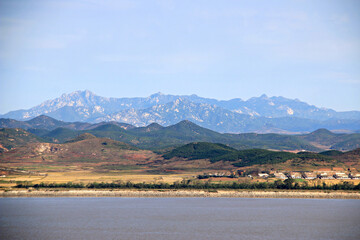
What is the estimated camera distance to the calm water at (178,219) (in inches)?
4045

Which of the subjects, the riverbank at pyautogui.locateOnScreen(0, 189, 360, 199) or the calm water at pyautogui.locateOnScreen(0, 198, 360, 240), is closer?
the calm water at pyautogui.locateOnScreen(0, 198, 360, 240)

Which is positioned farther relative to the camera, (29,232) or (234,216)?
(234,216)

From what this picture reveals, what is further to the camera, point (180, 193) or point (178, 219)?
point (180, 193)

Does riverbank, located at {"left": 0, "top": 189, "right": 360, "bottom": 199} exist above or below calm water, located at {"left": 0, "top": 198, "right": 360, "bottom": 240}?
above

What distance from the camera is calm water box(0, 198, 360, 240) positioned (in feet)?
337

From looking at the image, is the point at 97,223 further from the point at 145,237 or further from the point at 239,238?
the point at 239,238

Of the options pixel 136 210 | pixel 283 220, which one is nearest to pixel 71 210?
pixel 136 210

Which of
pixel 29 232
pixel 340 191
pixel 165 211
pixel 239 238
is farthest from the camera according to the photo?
pixel 340 191

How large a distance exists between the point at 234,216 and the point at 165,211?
20449mm

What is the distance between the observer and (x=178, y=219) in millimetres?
122875

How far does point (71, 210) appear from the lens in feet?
460

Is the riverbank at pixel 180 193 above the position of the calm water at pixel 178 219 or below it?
above

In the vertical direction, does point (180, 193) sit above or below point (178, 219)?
above

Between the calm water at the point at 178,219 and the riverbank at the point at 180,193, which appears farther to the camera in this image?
the riverbank at the point at 180,193
